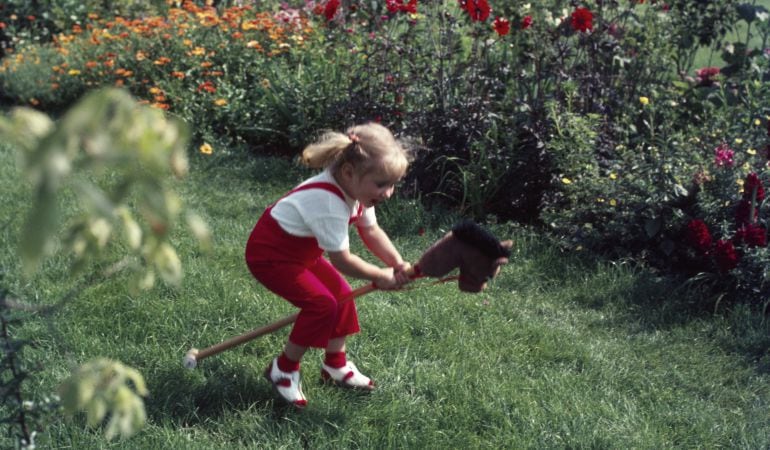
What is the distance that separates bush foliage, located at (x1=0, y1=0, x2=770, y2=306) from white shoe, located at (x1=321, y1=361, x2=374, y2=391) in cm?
165

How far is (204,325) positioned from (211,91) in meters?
3.08

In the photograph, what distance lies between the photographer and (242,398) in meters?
3.15

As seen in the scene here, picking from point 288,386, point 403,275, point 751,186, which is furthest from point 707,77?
point 288,386

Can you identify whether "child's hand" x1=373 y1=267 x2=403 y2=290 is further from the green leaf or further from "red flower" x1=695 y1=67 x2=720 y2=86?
"red flower" x1=695 y1=67 x2=720 y2=86

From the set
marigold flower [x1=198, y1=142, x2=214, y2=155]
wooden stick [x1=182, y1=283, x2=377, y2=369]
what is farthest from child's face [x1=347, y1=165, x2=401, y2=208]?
marigold flower [x1=198, y1=142, x2=214, y2=155]

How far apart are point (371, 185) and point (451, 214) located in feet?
6.93

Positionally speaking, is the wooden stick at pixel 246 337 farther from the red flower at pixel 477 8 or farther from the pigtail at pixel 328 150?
the red flower at pixel 477 8

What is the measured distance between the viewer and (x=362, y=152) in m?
2.91

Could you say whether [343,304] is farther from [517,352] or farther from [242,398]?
[517,352]

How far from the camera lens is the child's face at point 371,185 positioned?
9.49ft

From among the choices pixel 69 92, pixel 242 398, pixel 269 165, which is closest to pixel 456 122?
pixel 269 165

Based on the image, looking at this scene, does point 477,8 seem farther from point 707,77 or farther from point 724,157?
point 707,77

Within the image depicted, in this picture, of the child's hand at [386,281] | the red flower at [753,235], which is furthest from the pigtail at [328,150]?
the red flower at [753,235]

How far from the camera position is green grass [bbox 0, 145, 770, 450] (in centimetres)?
299
